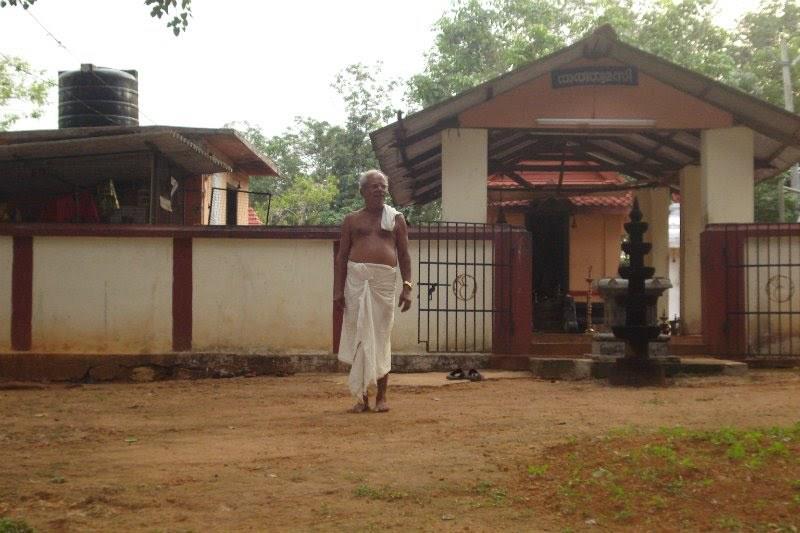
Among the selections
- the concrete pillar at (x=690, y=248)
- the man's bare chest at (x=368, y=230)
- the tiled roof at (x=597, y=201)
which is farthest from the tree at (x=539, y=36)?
the man's bare chest at (x=368, y=230)

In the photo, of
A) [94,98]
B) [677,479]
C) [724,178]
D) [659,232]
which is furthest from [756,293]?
[94,98]

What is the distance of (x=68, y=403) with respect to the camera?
9.25m

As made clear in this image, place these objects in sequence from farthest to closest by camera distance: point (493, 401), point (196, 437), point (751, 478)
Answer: point (493, 401) < point (196, 437) < point (751, 478)

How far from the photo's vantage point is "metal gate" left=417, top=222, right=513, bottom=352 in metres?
11.8

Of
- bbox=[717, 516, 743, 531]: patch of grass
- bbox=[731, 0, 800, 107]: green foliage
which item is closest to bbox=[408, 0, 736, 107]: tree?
bbox=[731, 0, 800, 107]: green foliage

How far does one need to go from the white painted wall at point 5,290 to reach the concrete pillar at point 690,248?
909cm

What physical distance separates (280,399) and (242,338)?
2.62 m

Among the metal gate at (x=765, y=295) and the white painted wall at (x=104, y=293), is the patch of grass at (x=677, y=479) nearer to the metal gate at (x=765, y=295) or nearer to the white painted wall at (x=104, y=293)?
the metal gate at (x=765, y=295)

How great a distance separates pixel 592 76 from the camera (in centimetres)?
1279

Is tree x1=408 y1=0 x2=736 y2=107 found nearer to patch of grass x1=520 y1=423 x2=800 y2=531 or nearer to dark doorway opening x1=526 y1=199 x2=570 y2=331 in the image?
dark doorway opening x1=526 y1=199 x2=570 y2=331

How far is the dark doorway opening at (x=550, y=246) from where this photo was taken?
63.9 feet

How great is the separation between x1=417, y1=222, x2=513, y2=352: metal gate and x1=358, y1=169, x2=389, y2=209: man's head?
347cm

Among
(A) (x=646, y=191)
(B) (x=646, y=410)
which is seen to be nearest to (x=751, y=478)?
(B) (x=646, y=410)

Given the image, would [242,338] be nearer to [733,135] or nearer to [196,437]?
[196,437]
